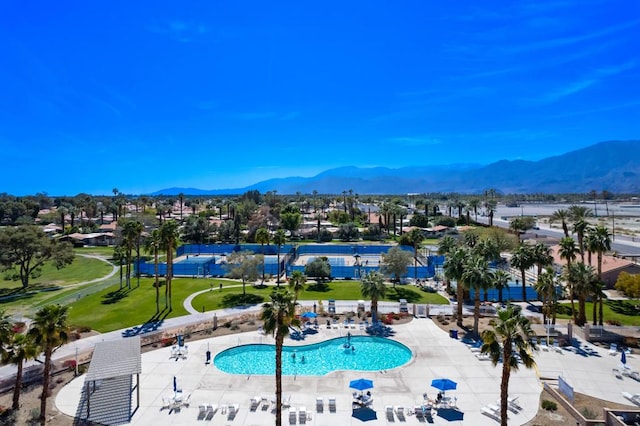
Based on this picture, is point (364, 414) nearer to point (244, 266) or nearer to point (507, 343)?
point (507, 343)

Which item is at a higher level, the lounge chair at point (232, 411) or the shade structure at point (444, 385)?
the shade structure at point (444, 385)

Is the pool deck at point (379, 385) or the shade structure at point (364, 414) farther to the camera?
the pool deck at point (379, 385)

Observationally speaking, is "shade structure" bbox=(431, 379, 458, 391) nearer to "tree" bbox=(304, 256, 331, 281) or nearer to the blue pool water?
the blue pool water

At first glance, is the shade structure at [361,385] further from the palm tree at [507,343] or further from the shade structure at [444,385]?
the palm tree at [507,343]

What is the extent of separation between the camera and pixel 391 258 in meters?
52.8

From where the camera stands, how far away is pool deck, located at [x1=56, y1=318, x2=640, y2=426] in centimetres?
2188

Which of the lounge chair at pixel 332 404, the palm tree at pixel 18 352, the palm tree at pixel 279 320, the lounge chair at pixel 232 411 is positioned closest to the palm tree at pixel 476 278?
the lounge chair at pixel 332 404

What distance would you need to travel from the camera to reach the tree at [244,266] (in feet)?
163

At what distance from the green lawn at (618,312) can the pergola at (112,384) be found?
1589 inches

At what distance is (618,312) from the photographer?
1602 inches

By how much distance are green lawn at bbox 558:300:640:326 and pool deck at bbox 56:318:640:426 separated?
935cm

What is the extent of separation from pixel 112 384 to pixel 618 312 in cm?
4861

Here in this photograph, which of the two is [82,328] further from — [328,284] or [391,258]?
[391,258]

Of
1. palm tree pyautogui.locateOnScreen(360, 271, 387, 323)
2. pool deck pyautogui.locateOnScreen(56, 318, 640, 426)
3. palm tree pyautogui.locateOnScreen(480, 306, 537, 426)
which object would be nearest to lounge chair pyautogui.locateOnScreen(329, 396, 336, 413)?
pool deck pyautogui.locateOnScreen(56, 318, 640, 426)
